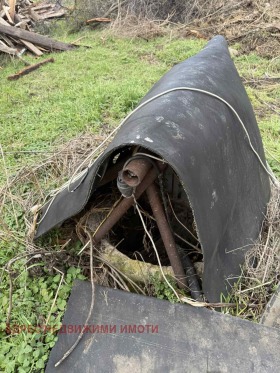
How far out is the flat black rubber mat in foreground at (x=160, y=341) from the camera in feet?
7.06

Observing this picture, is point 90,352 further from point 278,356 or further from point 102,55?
point 102,55

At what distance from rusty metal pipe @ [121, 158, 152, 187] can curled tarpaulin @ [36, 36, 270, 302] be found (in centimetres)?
12

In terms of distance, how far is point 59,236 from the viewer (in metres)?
2.86

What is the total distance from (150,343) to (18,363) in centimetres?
82

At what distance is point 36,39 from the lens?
895cm

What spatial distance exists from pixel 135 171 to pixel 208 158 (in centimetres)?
49

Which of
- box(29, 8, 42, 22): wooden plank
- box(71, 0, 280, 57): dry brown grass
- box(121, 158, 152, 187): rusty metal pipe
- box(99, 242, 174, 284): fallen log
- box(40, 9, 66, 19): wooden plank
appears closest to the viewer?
box(121, 158, 152, 187): rusty metal pipe

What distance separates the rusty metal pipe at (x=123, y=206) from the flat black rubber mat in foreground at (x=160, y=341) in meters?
0.39

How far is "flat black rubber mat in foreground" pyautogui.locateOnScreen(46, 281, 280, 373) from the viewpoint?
2152mm

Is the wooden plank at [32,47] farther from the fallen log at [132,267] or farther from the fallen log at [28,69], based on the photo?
the fallen log at [132,267]

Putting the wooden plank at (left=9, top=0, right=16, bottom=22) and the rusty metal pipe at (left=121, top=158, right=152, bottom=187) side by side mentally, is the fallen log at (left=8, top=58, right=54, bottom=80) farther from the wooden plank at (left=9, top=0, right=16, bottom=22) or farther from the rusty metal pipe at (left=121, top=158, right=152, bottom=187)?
the rusty metal pipe at (left=121, top=158, right=152, bottom=187)

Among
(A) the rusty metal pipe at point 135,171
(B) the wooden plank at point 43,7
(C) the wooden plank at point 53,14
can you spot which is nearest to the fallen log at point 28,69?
(C) the wooden plank at point 53,14

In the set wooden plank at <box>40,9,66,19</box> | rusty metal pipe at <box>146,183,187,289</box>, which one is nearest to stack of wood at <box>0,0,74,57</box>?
wooden plank at <box>40,9,66,19</box>

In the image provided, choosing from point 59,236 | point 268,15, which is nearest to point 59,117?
point 59,236
